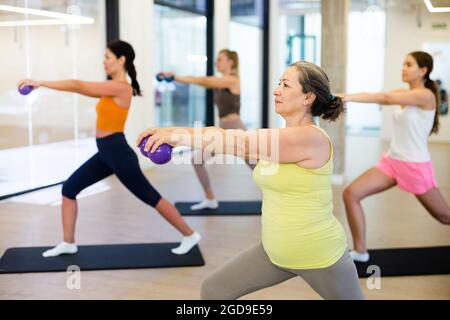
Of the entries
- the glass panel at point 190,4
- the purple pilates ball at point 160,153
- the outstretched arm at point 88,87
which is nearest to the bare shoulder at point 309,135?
the purple pilates ball at point 160,153

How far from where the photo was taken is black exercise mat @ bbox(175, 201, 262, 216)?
4.56 m

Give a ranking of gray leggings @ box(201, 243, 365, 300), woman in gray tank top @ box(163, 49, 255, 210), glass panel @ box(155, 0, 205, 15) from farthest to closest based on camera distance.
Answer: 1. glass panel @ box(155, 0, 205, 15)
2. woman in gray tank top @ box(163, 49, 255, 210)
3. gray leggings @ box(201, 243, 365, 300)

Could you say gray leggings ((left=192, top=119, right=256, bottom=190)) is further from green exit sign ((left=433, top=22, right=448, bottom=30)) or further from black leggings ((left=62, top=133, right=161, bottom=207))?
green exit sign ((left=433, top=22, right=448, bottom=30))

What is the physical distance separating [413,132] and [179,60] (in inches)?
217

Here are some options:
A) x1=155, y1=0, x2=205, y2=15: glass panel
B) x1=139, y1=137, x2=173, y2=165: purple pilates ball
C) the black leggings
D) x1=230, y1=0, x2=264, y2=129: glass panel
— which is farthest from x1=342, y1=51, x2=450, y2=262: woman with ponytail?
x1=230, y1=0, x2=264, y2=129: glass panel

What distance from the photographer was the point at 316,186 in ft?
5.51

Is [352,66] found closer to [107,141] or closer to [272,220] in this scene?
[107,141]

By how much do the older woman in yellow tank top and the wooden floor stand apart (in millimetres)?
1141

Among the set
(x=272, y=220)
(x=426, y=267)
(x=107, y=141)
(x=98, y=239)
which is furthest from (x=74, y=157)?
(x=272, y=220)

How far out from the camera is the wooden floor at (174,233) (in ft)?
9.42

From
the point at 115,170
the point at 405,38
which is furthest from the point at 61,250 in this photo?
the point at 405,38

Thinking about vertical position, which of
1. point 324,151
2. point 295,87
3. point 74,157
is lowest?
point 74,157

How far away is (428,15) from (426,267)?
25.1 ft

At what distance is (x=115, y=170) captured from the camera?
3.18 metres
